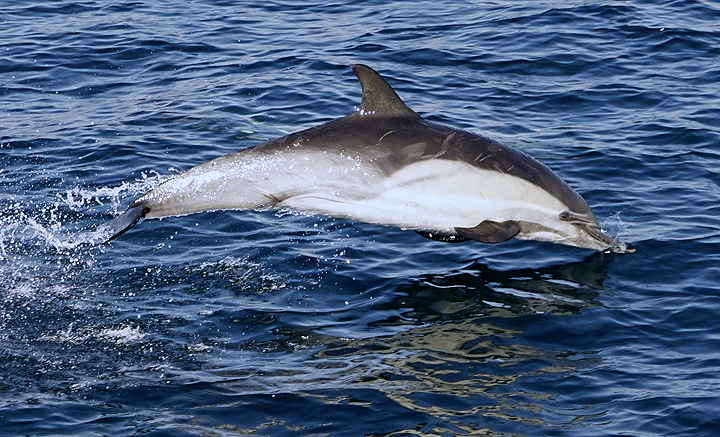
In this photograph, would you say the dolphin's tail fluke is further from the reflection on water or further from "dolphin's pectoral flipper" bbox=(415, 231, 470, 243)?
"dolphin's pectoral flipper" bbox=(415, 231, 470, 243)

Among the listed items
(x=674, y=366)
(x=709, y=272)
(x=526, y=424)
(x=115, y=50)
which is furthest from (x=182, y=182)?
(x=115, y=50)

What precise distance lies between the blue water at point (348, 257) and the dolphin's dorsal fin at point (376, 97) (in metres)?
1.84

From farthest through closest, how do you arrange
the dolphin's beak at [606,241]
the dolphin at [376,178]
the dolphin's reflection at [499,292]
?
the dolphin's beak at [606,241] → the dolphin's reflection at [499,292] → the dolphin at [376,178]

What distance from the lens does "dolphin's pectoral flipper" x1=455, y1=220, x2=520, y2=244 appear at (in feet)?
34.9

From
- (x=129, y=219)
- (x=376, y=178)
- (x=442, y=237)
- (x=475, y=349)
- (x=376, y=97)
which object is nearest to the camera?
(x=129, y=219)

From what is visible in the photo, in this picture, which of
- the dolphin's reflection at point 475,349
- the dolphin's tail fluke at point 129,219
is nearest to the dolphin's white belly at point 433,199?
the dolphin's reflection at point 475,349

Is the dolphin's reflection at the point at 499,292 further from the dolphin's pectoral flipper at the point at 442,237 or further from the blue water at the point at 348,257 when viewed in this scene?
the dolphin's pectoral flipper at the point at 442,237

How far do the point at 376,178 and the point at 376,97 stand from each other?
2.55 feet

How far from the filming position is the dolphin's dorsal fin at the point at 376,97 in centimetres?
1065

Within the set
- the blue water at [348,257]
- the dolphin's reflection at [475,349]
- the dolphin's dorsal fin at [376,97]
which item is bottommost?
the dolphin's reflection at [475,349]

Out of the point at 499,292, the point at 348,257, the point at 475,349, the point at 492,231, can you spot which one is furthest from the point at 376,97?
the point at 475,349

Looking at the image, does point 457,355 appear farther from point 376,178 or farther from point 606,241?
point 606,241

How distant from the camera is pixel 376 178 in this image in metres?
10.6

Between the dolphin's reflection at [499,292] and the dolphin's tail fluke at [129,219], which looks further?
the dolphin's reflection at [499,292]
